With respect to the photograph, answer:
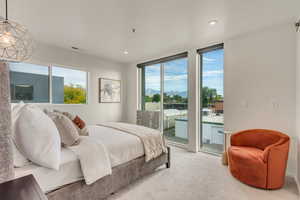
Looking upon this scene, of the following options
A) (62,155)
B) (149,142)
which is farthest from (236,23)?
(62,155)

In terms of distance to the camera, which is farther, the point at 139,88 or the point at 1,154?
the point at 139,88

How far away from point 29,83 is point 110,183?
3.04 metres

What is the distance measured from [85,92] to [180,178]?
3403 mm

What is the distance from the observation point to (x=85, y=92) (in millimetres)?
4344

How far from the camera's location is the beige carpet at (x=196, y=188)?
1917 mm

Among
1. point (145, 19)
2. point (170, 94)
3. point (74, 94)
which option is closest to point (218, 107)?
point (170, 94)

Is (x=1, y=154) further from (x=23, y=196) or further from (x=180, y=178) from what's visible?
(x=180, y=178)

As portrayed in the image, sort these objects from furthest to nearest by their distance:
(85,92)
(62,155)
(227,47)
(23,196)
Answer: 1. (85,92)
2. (227,47)
3. (62,155)
4. (23,196)

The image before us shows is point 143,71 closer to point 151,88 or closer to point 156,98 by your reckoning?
point 151,88

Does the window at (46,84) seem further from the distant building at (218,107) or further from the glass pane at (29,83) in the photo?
the distant building at (218,107)

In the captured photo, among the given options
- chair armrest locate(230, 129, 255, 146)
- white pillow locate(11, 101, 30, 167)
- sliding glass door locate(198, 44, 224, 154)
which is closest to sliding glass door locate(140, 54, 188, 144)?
sliding glass door locate(198, 44, 224, 154)

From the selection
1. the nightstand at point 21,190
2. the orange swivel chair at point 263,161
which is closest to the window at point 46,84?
the nightstand at point 21,190

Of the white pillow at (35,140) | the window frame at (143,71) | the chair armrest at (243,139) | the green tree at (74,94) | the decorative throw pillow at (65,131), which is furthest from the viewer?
the window frame at (143,71)

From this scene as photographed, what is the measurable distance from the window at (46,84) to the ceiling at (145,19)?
721 millimetres
